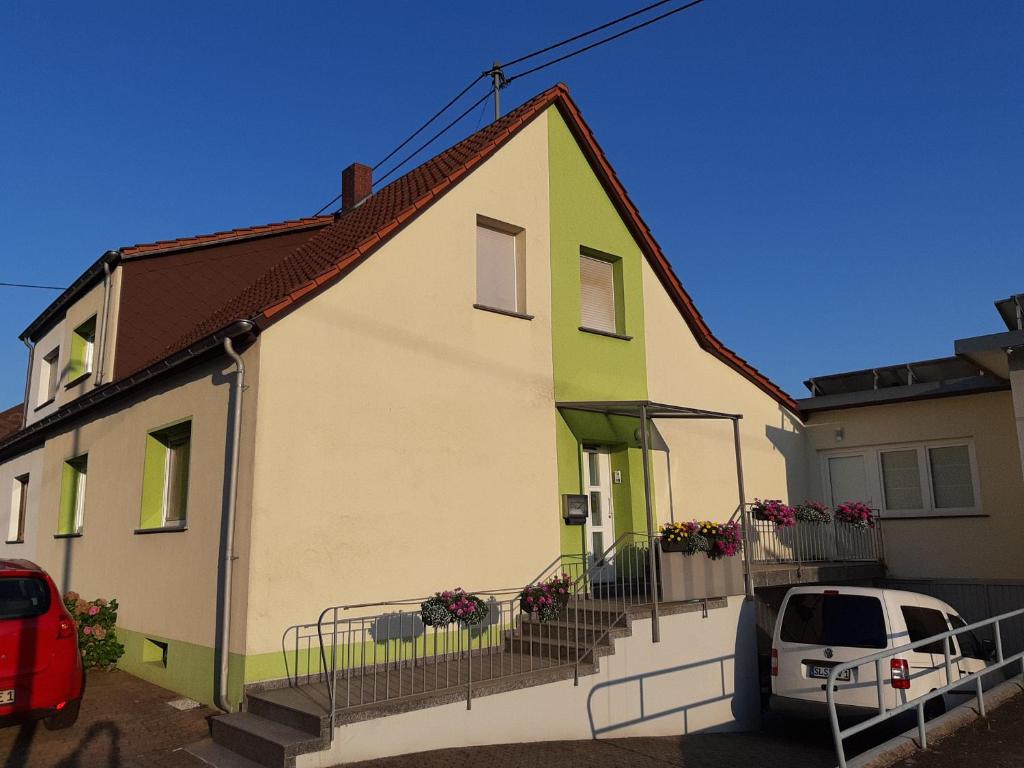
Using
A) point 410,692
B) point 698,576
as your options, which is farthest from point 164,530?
point 698,576

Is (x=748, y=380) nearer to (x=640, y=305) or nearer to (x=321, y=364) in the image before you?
(x=640, y=305)

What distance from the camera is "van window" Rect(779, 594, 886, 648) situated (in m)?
8.61

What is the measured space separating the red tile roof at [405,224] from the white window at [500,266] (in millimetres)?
916

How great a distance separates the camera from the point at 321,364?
8.32m

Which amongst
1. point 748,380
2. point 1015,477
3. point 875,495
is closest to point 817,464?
point 875,495

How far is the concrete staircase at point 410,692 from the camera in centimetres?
634

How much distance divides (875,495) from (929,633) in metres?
5.50

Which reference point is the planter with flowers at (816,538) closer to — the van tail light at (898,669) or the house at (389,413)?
the house at (389,413)

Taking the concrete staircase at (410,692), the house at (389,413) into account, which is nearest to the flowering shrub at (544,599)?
the concrete staircase at (410,692)

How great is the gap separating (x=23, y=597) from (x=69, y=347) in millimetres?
8338

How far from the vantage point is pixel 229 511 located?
25.6 feet

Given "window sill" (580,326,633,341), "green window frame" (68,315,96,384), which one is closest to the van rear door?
"window sill" (580,326,633,341)

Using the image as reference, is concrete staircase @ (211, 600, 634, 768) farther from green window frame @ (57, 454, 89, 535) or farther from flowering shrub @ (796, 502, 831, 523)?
green window frame @ (57, 454, 89, 535)

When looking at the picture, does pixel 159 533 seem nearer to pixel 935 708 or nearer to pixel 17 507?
pixel 17 507
